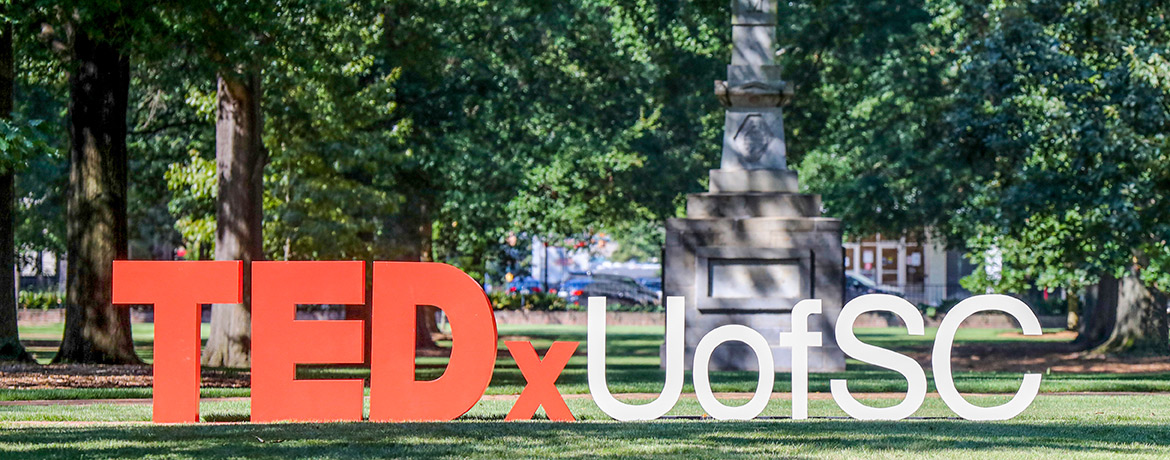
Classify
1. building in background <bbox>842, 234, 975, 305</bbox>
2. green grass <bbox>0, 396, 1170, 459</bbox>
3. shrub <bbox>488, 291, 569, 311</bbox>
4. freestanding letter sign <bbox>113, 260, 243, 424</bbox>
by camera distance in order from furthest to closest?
building in background <bbox>842, 234, 975, 305</bbox>, shrub <bbox>488, 291, 569, 311</bbox>, freestanding letter sign <bbox>113, 260, 243, 424</bbox>, green grass <bbox>0, 396, 1170, 459</bbox>

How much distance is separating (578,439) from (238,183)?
12.7 metres

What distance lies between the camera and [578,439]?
32.9 ft

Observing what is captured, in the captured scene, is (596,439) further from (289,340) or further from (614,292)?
(614,292)

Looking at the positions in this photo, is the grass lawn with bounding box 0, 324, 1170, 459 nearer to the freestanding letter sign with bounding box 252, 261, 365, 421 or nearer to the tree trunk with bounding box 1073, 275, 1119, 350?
the freestanding letter sign with bounding box 252, 261, 365, 421

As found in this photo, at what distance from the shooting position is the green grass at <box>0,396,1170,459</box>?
9.13 metres

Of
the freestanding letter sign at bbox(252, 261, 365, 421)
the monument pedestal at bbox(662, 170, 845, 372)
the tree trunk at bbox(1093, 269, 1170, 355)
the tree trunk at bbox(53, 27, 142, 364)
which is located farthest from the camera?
the tree trunk at bbox(1093, 269, 1170, 355)

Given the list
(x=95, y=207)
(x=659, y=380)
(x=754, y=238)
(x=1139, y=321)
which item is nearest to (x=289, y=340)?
(x=659, y=380)

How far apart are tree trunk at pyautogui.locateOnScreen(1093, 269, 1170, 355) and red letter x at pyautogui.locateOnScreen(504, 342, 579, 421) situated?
17.7m

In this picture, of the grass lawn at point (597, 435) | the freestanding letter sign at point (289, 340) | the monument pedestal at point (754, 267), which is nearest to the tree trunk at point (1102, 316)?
the monument pedestal at point (754, 267)

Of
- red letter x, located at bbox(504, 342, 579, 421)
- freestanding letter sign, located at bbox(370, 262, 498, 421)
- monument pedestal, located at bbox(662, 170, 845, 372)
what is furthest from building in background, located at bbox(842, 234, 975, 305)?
freestanding letter sign, located at bbox(370, 262, 498, 421)

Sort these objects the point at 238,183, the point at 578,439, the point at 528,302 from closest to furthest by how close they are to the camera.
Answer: the point at 578,439 → the point at 238,183 → the point at 528,302

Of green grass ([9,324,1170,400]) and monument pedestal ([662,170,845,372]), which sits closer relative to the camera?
green grass ([9,324,1170,400])

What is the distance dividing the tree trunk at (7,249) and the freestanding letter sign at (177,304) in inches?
334

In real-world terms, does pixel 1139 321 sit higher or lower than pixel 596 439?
higher
